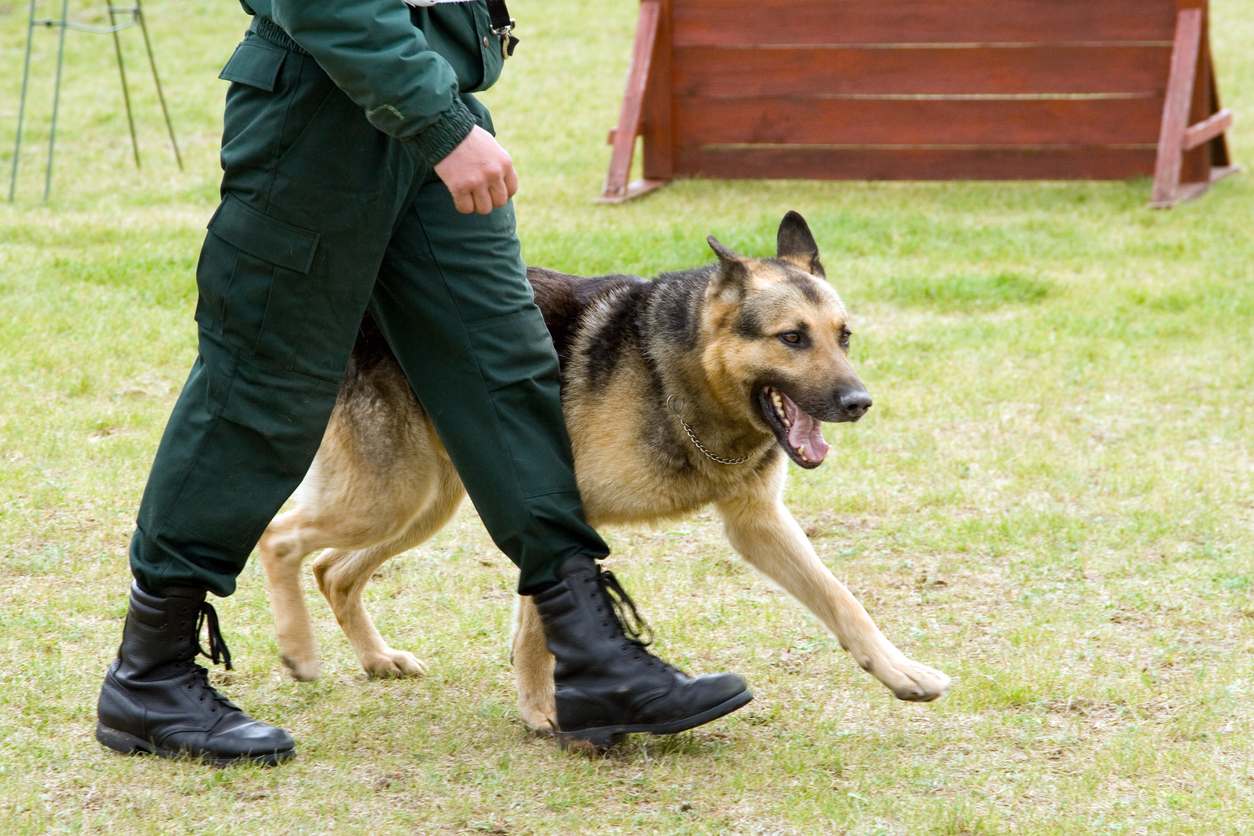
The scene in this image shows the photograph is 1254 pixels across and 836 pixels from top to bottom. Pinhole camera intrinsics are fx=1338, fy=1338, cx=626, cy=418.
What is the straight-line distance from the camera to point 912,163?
33.1 feet

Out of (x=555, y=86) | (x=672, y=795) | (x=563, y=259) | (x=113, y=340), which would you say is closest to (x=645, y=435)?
(x=672, y=795)

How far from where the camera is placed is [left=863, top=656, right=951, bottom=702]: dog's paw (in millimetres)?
3031

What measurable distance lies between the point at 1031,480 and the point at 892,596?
3.99 feet

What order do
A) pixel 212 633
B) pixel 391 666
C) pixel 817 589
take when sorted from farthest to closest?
pixel 391 666
pixel 817 589
pixel 212 633

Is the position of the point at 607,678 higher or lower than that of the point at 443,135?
lower

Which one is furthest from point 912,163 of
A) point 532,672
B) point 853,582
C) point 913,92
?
point 532,672

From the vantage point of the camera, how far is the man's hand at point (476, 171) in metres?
2.45

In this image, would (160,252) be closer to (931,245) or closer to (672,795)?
(931,245)

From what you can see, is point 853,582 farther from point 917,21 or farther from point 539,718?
point 917,21

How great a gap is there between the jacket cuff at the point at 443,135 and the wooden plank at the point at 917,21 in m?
8.00

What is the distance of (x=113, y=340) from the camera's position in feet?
20.4

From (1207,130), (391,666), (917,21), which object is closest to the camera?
(391,666)

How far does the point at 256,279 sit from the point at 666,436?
1016mm

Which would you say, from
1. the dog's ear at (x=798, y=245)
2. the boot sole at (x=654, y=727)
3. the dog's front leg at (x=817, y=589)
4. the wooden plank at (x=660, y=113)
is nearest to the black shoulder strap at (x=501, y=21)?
the dog's ear at (x=798, y=245)
